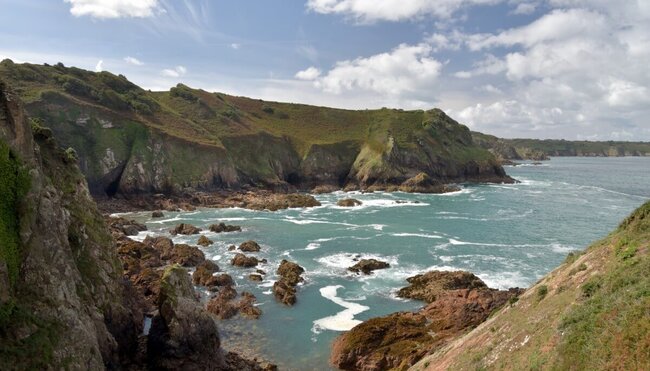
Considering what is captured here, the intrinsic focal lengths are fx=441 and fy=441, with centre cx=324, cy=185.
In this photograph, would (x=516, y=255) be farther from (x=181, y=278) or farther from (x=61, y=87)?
(x=61, y=87)

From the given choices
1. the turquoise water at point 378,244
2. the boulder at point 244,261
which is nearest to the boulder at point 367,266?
the turquoise water at point 378,244

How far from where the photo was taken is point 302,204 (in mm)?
86125

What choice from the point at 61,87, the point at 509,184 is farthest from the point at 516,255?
the point at 61,87

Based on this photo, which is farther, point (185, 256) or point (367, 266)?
point (185, 256)

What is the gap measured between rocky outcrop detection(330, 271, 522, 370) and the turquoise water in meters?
1.68

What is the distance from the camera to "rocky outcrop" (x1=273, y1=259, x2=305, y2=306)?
3794 centimetres

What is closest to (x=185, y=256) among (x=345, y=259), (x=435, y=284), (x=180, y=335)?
(x=345, y=259)

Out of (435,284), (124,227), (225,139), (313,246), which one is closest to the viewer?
(435,284)

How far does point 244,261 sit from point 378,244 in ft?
61.4

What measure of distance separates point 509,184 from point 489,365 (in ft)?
392

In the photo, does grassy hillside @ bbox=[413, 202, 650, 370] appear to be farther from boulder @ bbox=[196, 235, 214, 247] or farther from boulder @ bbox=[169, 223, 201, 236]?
boulder @ bbox=[169, 223, 201, 236]

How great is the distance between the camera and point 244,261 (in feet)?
155

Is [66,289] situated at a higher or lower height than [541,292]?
lower

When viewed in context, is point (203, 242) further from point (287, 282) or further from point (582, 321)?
point (582, 321)
